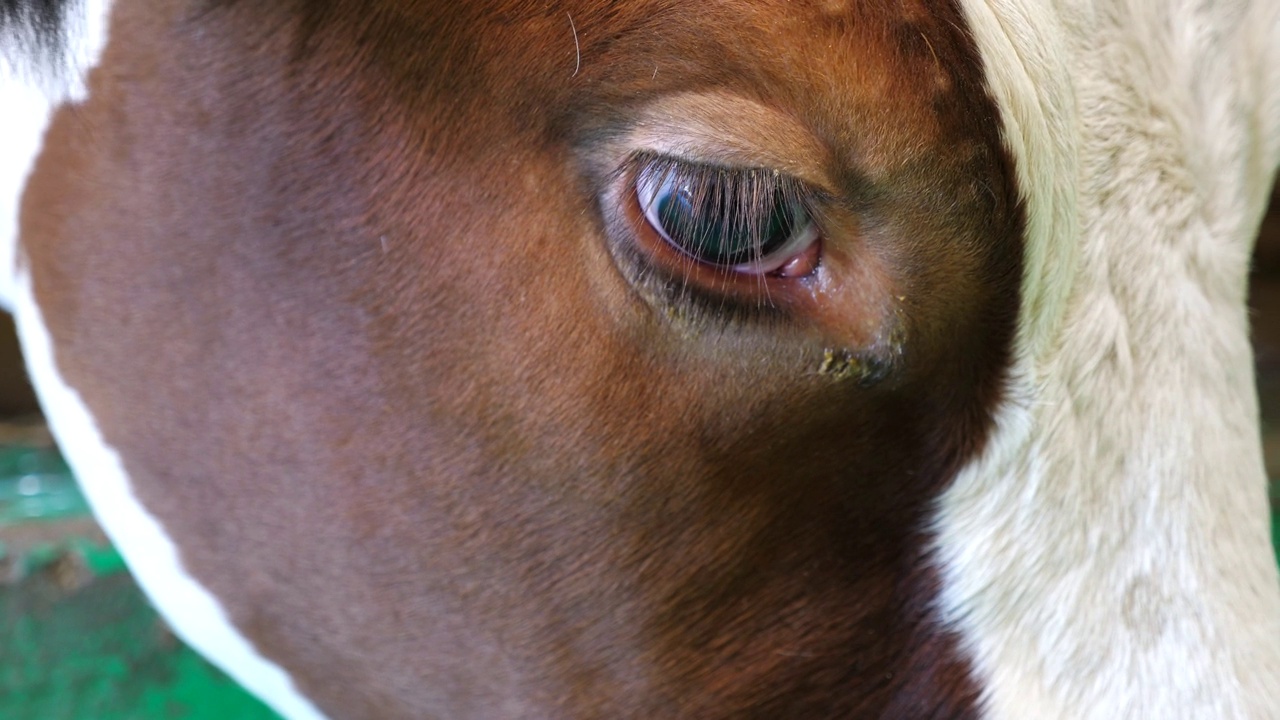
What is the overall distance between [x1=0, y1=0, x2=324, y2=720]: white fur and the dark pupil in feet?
1.55

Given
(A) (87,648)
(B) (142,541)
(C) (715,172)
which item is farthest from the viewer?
(A) (87,648)

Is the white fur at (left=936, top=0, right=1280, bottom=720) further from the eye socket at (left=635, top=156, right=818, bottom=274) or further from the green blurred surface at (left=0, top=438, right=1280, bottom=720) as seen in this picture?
the green blurred surface at (left=0, top=438, right=1280, bottom=720)

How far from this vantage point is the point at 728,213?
62 cm

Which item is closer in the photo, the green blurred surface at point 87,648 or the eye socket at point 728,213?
the eye socket at point 728,213

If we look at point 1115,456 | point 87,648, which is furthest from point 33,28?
point 87,648

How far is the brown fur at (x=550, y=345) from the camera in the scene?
0.61 metres

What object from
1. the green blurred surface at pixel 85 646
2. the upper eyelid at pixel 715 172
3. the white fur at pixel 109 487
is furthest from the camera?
the green blurred surface at pixel 85 646

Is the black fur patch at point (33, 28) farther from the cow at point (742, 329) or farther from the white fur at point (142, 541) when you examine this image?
the white fur at point (142, 541)

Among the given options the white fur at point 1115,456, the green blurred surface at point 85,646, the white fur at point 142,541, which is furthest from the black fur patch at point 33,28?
the green blurred surface at point 85,646

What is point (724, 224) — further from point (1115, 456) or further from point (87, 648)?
point (87, 648)

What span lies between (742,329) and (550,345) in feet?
0.37

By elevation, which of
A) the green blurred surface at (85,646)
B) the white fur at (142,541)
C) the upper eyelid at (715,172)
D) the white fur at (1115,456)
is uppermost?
the upper eyelid at (715,172)

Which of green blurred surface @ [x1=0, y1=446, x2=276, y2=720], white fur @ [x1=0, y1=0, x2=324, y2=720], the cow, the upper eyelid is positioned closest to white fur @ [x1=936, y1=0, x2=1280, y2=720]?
the cow

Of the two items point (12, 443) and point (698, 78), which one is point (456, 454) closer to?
point (698, 78)
